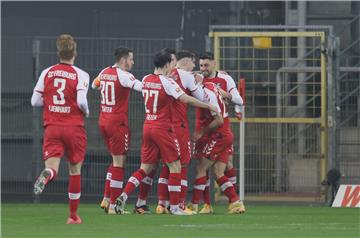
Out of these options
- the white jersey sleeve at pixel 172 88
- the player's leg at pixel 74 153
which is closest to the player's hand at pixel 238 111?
the white jersey sleeve at pixel 172 88

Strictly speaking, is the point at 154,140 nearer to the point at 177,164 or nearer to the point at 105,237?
the point at 177,164

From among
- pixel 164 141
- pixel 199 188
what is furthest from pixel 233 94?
pixel 164 141

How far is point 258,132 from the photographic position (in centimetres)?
1994

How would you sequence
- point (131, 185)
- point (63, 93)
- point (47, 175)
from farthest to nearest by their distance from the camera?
point (131, 185) → point (63, 93) → point (47, 175)

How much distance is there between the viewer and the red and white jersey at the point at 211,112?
15.4m

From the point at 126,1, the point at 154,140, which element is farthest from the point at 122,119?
the point at 126,1

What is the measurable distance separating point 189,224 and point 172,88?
212cm

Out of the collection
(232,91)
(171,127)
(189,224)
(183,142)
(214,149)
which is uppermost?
(232,91)

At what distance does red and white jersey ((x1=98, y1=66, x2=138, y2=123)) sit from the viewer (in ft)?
51.2

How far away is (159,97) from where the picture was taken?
14.8 meters

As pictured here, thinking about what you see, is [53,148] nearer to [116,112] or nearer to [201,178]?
[116,112]

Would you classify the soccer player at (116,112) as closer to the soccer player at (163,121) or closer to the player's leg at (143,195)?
→ the player's leg at (143,195)

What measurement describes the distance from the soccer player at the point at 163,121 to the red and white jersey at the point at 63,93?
5.89ft

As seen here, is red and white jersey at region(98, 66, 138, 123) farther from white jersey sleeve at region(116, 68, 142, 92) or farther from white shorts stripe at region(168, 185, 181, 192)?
white shorts stripe at region(168, 185, 181, 192)
